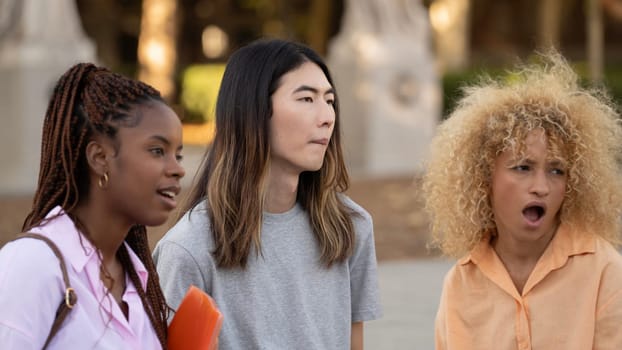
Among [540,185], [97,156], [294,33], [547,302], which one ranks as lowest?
[547,302]

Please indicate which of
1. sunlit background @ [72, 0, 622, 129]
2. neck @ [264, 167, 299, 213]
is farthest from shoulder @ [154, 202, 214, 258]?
sunlit background @ [72, 0, 622, 129]

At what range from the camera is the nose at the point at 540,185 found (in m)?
3.19

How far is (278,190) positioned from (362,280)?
393mm

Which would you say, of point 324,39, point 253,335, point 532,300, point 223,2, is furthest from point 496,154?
point 223,2

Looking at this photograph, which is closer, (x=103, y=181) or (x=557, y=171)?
(x=103, y=181)

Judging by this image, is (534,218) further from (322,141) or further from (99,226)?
(99,226)

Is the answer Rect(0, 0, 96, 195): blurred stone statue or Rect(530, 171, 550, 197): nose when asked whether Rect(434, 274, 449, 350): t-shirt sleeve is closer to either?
Rect(530, 171, 550, 197): nose

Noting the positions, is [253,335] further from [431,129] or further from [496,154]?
[431,129]

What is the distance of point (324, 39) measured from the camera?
22625 millimetres

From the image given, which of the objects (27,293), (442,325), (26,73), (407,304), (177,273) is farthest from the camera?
(26,73)

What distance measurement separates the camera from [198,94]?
22.1 m

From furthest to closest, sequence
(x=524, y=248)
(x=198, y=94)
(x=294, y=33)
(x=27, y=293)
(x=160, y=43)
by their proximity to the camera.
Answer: (x=294, y=33)
(x=198, y=94)
(x=160, y=43)
(x=524, y=248)
(x=27, y=293)

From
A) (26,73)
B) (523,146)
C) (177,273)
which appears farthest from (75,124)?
(26,73)

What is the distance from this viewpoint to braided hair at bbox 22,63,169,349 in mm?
2430
